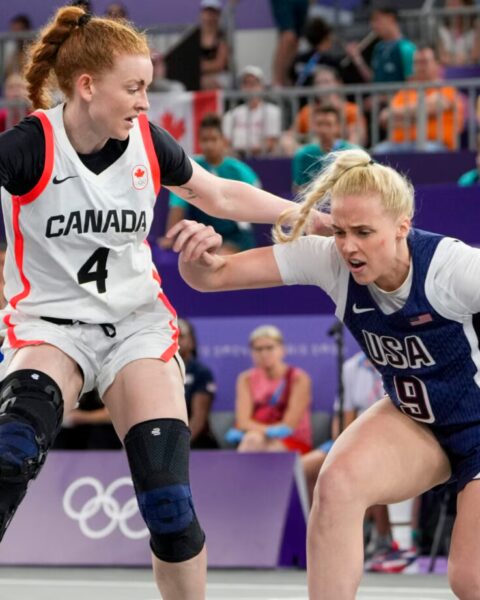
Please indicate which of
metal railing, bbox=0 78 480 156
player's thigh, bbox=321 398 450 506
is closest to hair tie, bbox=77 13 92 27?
player's thigh, bbox=321 398 450 506

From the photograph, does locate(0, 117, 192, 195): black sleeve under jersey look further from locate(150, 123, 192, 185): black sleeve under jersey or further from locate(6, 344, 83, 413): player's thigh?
locate(6, 344, 83, 413): player's thigh

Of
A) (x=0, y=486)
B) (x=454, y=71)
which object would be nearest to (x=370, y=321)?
(x=0, y=486)

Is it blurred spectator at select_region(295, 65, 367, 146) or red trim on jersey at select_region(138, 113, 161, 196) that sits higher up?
red trim on jersey at select_region(138, 113, 161, 196)

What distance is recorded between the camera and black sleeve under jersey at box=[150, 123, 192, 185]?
4.40 m

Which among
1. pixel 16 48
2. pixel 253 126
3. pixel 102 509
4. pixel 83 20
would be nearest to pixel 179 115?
pixel 253 126

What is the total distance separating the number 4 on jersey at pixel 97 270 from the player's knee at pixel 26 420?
34 cm

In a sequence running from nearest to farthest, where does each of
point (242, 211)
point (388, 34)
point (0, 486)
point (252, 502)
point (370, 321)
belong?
point (0, 486) → point (370, 321) → point (242, 211) → point (252, 502) → point (388, 34)

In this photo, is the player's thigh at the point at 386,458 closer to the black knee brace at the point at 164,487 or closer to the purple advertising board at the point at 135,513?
the black knee brace at the point at 164,487

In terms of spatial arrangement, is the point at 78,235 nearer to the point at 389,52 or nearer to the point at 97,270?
the point at 97,270

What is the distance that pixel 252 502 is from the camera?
24.0ft

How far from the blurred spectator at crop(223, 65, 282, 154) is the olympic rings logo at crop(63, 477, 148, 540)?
4.56 metres

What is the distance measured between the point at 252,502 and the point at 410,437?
325 centimetres

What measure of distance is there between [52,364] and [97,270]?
1.11 feet

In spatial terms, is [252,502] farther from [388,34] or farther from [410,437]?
[388,34]
